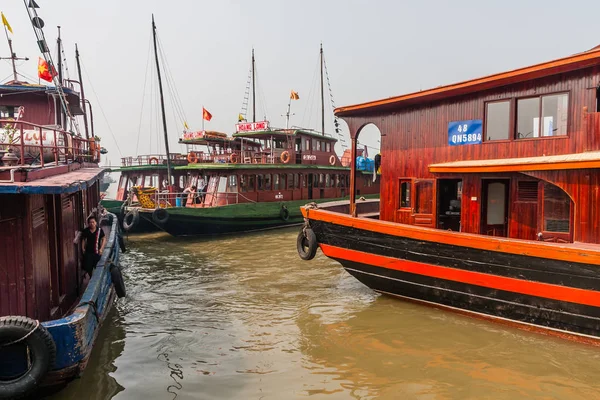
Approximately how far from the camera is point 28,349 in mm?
4320

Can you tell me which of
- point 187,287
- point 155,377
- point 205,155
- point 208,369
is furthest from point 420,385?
point 205,155

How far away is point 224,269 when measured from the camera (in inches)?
474

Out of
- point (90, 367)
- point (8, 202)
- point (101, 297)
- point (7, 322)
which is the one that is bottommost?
point (90, 367)

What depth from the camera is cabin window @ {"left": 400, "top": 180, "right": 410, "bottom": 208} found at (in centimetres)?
851

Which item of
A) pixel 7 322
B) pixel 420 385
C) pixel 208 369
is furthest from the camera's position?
pixel 208 369

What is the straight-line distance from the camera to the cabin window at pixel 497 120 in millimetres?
7188

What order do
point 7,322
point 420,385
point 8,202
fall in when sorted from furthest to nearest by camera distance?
point 420,385 → point 8,202 → point 7,322

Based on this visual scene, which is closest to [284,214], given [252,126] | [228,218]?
[228,218]

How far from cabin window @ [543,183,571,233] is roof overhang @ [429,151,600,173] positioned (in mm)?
547

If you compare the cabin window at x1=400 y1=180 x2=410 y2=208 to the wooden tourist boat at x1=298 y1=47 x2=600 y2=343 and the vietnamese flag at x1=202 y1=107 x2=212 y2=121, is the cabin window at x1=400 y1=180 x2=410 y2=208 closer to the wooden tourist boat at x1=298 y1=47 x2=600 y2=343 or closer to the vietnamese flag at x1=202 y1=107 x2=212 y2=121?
the wooden tourist boat at x1=298 y1=47 x2=600 y2=343

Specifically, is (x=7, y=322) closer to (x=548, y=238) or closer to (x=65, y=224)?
(x=65, y=224)

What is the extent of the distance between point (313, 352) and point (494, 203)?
3.93 meters

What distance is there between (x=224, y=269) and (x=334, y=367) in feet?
22.0

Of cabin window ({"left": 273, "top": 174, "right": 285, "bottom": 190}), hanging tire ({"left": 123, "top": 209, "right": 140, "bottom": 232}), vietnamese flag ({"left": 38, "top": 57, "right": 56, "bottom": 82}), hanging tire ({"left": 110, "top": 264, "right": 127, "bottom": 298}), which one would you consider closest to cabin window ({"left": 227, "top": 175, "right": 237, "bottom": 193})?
cabin window ({"left": 273, "top": 174, "right": 285, "bottom": 190})
